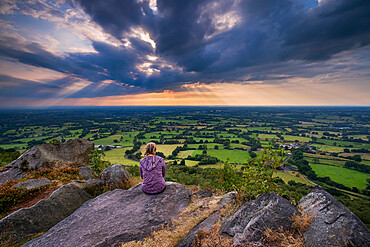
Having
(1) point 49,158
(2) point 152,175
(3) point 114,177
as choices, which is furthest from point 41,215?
(1) point 49,158

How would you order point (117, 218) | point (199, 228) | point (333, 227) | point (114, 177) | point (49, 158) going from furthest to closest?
1. point (49, 158)
2. point (114, 177)
3. point (117, 218)
4. point (199, 228)
5. point (333, 227)

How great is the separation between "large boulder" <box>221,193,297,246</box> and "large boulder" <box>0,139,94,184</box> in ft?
57.1

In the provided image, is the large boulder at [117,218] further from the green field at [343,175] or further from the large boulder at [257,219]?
the green field at [343,175]

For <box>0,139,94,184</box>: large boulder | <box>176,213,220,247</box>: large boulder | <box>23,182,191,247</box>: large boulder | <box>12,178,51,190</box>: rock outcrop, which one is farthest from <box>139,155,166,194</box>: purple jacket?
<box>0,139,94,184</box>: large boulder

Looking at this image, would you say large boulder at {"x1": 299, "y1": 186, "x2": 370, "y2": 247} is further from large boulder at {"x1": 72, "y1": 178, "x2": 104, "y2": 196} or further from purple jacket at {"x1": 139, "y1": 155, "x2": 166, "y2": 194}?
large boulder at {"x1": 72, "y1": 178, "x2": 104, "y2": 196}

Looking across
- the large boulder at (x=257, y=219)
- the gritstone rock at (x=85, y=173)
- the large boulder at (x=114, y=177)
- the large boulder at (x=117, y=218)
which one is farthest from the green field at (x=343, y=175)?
→ the gritstone rock at (x=85, y=173)

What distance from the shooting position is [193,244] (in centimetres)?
507

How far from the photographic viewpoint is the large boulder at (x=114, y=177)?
11.2 m

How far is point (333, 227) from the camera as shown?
14.2 feet

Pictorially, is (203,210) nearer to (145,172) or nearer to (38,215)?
(145,172)

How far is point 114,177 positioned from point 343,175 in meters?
76.6

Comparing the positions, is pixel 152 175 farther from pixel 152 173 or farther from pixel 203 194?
pixel 203 194

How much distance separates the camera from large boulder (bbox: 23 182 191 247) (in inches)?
234

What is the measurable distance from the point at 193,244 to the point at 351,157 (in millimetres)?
99656
